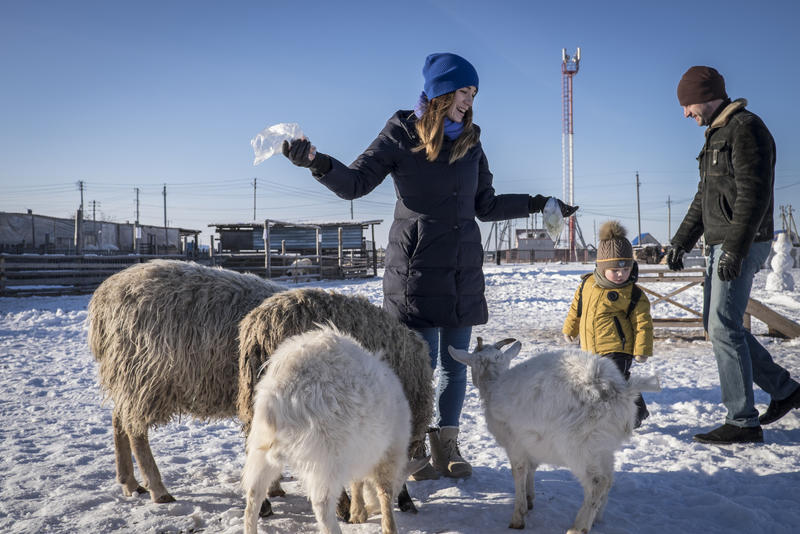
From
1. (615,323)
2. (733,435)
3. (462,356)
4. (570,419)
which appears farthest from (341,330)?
(733,435)

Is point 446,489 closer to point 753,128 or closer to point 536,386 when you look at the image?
point 536,386

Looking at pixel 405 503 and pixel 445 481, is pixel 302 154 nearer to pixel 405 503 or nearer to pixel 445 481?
pixel 405 503

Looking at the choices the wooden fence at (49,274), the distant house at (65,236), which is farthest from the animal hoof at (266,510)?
the distant house at (65,236)

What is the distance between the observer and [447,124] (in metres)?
3.28

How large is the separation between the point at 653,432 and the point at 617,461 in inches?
30.0

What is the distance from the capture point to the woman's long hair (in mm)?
3160

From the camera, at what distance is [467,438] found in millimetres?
4043

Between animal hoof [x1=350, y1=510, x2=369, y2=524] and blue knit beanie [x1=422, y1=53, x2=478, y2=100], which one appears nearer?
animal hoof [x1=350, y1=510, x2=369, y2=524]

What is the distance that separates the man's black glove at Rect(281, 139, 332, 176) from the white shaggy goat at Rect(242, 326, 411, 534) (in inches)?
40.6

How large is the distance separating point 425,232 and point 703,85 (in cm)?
238

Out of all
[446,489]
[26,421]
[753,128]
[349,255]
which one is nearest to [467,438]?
[446,489]

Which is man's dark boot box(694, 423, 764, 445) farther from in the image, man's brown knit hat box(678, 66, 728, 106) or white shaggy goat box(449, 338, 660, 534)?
man's brown knit hat box(678, 66, 728, 106)

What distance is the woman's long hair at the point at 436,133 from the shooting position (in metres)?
3.16

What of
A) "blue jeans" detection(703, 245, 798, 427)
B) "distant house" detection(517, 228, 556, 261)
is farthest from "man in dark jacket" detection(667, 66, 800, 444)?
"distant house" detection(517, 228, 556, 261)
